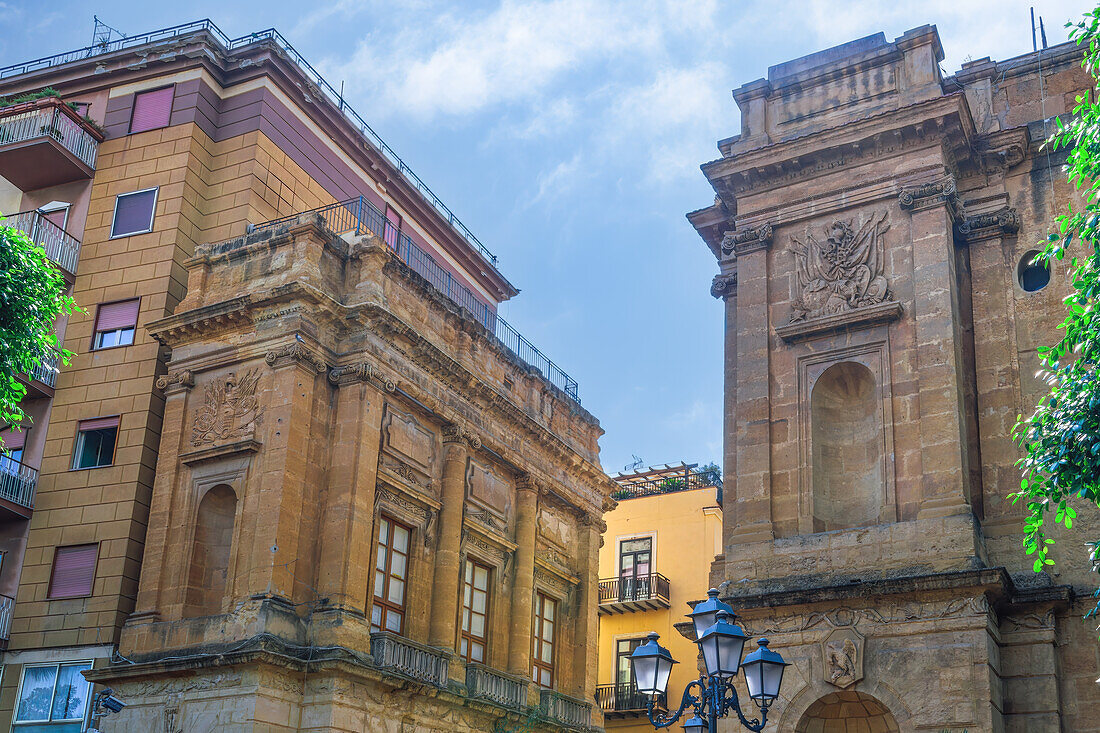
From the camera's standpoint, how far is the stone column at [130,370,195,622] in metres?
27.1

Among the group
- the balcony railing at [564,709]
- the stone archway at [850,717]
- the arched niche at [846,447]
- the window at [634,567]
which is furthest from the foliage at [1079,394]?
the window at [634,567]

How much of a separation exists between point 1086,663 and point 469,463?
55.4 feet

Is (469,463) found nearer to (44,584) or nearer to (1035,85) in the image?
(44,584)

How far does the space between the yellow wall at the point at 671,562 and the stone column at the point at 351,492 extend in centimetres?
1542

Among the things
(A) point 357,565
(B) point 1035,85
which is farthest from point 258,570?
(B) point 1035,85

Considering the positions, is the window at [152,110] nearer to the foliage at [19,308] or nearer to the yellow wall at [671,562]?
the foliage at [19,308]

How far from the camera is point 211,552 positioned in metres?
28.0

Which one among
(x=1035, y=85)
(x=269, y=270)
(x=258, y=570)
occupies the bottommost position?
(x=258, y=570)

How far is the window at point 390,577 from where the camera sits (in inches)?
1141

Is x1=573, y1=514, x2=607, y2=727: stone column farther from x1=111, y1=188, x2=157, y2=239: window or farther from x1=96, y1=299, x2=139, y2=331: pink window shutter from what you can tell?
x1=111, y1=188, x2=157, y2=239: window

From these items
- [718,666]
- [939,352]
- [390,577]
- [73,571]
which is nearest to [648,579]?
[390,577]

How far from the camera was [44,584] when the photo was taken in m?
28.8

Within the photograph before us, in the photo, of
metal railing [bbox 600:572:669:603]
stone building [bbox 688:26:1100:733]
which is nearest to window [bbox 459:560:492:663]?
metal railing [bbox 600:572:669:603]

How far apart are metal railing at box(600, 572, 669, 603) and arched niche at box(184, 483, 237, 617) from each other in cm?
1719
